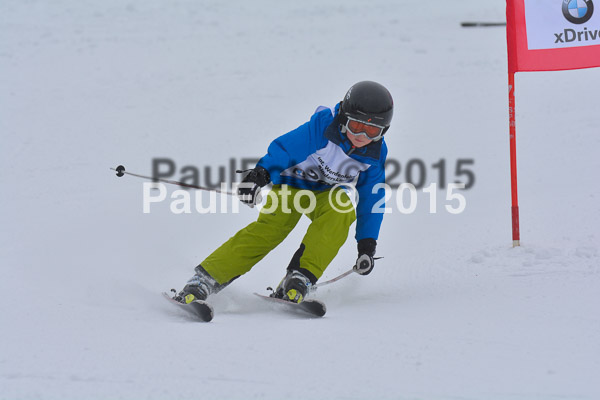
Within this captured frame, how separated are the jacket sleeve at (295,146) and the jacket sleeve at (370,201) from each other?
1.31 feet

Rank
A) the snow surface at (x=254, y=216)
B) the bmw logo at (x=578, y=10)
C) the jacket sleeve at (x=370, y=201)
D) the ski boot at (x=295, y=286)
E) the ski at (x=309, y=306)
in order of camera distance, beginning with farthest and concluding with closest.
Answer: the bmw logo at (x=578, y=10), the jacket sleeve at (x=370, y=201), the ski boot at (x=295, y=286), the ski at (x=309, y=306), the snow surface at (x=254, y=216)

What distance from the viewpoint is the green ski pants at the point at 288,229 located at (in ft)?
12.7

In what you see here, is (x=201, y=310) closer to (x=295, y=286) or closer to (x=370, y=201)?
(x=295, y=286)

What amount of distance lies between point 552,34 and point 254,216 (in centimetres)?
321

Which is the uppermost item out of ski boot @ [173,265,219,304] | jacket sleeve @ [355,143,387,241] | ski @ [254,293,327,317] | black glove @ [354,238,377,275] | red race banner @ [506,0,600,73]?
red race banner @ [506,0,600,73]

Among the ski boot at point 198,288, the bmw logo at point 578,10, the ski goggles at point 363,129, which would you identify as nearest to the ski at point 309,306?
the ski boot at point 198,288

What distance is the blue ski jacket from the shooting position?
3994mm

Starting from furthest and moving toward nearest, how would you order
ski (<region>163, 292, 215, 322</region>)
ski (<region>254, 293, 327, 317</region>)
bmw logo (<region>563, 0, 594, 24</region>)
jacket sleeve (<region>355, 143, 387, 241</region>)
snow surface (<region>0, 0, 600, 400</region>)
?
bmw logo (<region>563, 0, 594, 24</region>), jacket sleeve (<region>355, 143, 387, 241</region>), ski (<region>254, 293, 327, 317</region>), ski (<region>163, 292, 215, 322</region>), snow surface (<region>0, 0, 600, 400</region>)

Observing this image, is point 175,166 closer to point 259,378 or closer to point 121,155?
point 121,155

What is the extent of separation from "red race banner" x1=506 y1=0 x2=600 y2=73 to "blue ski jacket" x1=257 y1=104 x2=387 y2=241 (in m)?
1.38

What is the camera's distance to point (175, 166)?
7930 millimetres
